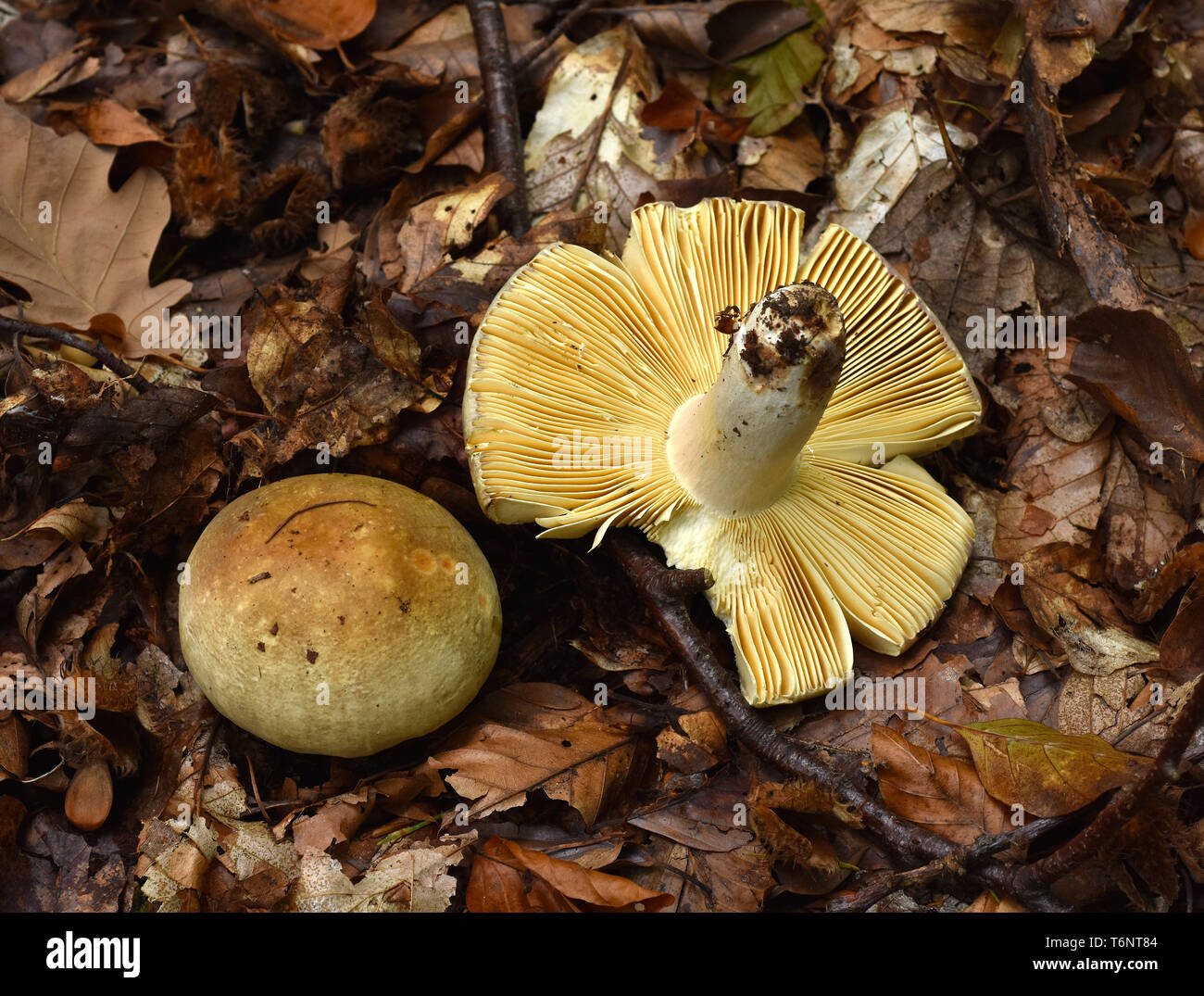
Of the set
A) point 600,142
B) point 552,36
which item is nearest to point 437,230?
point 600,142

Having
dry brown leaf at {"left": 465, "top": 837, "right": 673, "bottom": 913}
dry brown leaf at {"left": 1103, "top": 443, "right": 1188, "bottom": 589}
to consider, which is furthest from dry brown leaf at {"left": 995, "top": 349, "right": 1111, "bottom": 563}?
dry brown leaf at {"left": 465, "top": 837, "right": 673, "bottom": 913}

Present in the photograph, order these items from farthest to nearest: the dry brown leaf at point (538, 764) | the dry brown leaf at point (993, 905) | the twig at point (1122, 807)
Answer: the dry brown leaf at point (538, 764) → the dry brown leaf at point (993, 905) → the twig at point (1122, 807)

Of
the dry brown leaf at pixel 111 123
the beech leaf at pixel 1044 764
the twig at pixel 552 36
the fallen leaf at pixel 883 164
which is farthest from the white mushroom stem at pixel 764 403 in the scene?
the dry brown leaf at pixel 111 123

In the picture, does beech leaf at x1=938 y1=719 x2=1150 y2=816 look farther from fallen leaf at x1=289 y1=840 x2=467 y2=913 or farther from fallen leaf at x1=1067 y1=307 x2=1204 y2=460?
fallen leaf at x1=289 y1=840 x2=467 y2=913

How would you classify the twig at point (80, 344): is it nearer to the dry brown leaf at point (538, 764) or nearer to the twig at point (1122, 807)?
the dry brown leaf at point (538, 764)

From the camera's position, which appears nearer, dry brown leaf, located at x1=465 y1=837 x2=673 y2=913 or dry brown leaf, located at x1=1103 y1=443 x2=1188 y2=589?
dry brown leaf, located at x1=465 y1=837 x2=673 y2=913

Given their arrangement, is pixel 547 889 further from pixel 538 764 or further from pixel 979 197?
pixel 979 197
